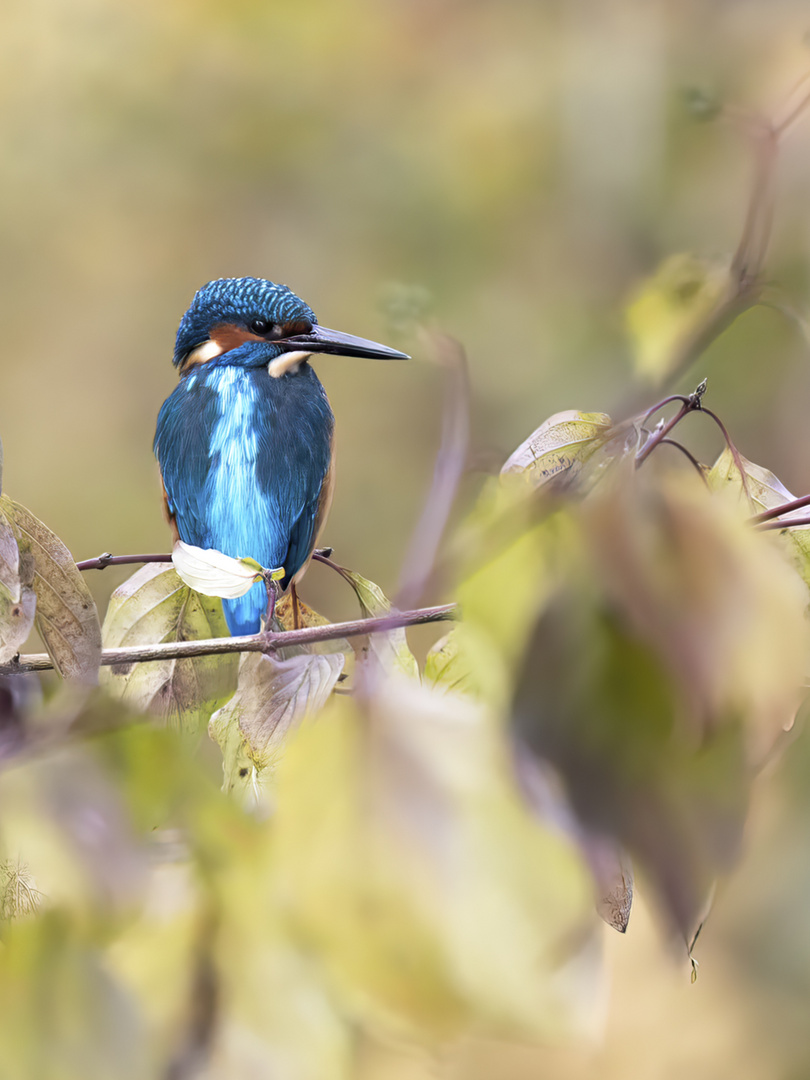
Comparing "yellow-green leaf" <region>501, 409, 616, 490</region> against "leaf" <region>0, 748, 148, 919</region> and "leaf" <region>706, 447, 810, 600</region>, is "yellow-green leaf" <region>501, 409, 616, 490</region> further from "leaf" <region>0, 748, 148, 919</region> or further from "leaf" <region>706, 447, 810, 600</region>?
"leaf" <region>0, 748, 148, 919</region>

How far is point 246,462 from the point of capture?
0.91 metres

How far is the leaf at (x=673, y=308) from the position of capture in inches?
27.5

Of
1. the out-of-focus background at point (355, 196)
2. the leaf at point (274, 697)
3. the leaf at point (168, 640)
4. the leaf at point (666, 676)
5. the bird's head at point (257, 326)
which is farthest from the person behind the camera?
the out-of-focus background at point (355, 196)

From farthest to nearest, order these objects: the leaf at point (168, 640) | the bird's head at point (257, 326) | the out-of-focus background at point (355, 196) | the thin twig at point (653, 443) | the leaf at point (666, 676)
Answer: the out-of-focus background at point (355, 196), the bird's head at point (257, 326), the leaf at point (168, 640), the thin twig at point (653, 443), the leaf at point (666, 676)

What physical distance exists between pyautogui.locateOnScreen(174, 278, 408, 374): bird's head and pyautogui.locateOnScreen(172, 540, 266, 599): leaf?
0.45 metres

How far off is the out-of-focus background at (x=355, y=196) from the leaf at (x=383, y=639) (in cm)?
189

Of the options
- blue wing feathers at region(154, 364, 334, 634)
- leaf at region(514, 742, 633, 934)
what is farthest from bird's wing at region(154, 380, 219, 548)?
leaf at region(514, 742, 633, 934)

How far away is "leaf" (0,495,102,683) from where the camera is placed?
508 millimetres

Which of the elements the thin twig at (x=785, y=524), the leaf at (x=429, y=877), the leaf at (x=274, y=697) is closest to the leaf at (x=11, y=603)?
the leaf at (x=274, y=697)

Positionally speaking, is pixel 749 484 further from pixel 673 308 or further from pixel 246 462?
pixel 246 462

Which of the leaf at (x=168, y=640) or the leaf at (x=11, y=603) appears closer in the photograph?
the leaf at (x=11, y=603)

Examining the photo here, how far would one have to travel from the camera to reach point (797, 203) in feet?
7.88

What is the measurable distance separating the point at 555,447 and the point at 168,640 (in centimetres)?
30

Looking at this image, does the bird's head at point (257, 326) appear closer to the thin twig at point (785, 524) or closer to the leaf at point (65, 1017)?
the thin twig at point (785, 524)
